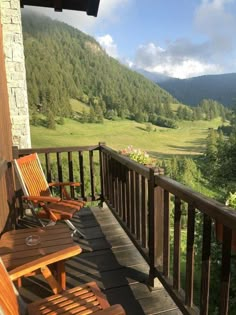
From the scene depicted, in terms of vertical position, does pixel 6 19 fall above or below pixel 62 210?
above

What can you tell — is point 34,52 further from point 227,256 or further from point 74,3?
point 227,256

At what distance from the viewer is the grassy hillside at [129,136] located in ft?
121

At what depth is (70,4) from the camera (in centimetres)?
580

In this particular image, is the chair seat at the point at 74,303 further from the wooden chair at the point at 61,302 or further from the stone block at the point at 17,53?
the stone block at the point at 17,53

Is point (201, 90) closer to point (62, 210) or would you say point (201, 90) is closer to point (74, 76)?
point (74, 76)

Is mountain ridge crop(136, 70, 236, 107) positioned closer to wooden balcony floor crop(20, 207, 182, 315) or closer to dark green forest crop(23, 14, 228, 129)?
dark green forest crop(23, 14, 228, 129)

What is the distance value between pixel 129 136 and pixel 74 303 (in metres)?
48.3

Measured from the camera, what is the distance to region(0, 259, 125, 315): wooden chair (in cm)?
140

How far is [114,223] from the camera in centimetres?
390

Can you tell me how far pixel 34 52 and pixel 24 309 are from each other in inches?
1503

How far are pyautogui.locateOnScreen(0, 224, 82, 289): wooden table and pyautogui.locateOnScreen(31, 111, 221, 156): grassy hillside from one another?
102ft

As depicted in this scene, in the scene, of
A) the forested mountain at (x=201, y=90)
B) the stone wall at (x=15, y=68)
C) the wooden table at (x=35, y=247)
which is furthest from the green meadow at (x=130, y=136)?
the wooden table at (x=35, y=247)

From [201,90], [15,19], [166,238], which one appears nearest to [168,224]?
[166,238]

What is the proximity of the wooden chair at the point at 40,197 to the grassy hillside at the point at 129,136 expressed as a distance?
2974 centimetres
